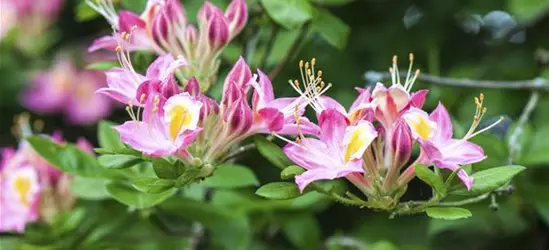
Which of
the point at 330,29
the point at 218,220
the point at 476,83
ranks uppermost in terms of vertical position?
the point at 330,29

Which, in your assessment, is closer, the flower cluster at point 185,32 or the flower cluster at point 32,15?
the flower cluster at point 185,32

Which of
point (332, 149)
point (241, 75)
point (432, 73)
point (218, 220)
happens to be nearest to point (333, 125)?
point (332, 149)

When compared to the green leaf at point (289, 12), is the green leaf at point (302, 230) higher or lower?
lower

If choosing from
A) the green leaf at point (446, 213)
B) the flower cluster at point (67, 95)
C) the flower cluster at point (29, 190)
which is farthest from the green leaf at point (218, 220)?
the flower cluster at point (67, 95)

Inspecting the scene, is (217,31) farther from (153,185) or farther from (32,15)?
(32,15)

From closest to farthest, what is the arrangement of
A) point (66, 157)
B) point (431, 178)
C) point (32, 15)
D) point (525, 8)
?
point (431, 178) < point (66, 157) < point (525, 8) < point (32, 15)

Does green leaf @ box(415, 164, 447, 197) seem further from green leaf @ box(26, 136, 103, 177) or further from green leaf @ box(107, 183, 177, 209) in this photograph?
green leaf @ box(26, 136, 103, 177)

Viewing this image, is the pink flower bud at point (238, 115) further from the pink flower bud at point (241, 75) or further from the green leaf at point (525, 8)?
the green leaf at point (525, 8)
